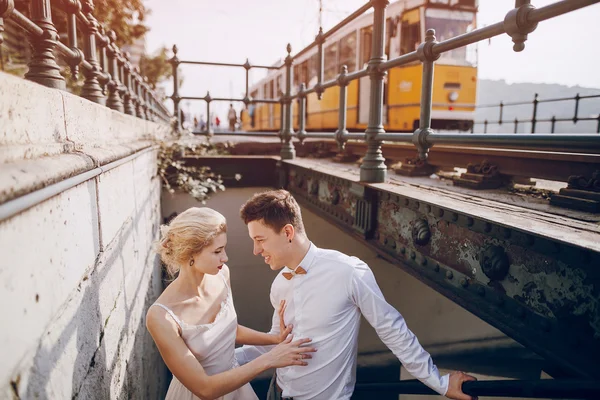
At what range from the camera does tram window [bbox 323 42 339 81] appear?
449 inches

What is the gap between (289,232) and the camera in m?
2.59

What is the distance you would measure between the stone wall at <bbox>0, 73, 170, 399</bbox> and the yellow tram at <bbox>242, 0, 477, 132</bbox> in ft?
27.9

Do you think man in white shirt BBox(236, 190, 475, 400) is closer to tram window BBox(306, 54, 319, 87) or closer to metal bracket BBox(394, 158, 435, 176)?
metal bracket BBox(394, 158, 435, 176)

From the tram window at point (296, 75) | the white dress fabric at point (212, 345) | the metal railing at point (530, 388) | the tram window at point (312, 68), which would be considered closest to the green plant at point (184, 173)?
the white dress fabric at point (212, 345)

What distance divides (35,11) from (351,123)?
954cm

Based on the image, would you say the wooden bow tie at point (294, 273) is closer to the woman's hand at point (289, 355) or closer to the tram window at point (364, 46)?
the woman's hand at point (289, 355)

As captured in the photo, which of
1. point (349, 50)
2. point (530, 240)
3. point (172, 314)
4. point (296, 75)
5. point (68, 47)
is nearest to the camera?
point (530, 240)

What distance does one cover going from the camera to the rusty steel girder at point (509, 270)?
5.41ft

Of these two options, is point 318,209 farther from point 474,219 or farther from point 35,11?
point 35,11

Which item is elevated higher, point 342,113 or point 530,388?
point 342,113

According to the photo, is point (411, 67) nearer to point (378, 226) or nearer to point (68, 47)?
point (378, 226)

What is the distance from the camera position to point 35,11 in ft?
6.37

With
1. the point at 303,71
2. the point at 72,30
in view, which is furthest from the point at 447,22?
the point at 72,30

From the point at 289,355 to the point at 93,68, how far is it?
229 centimetres
